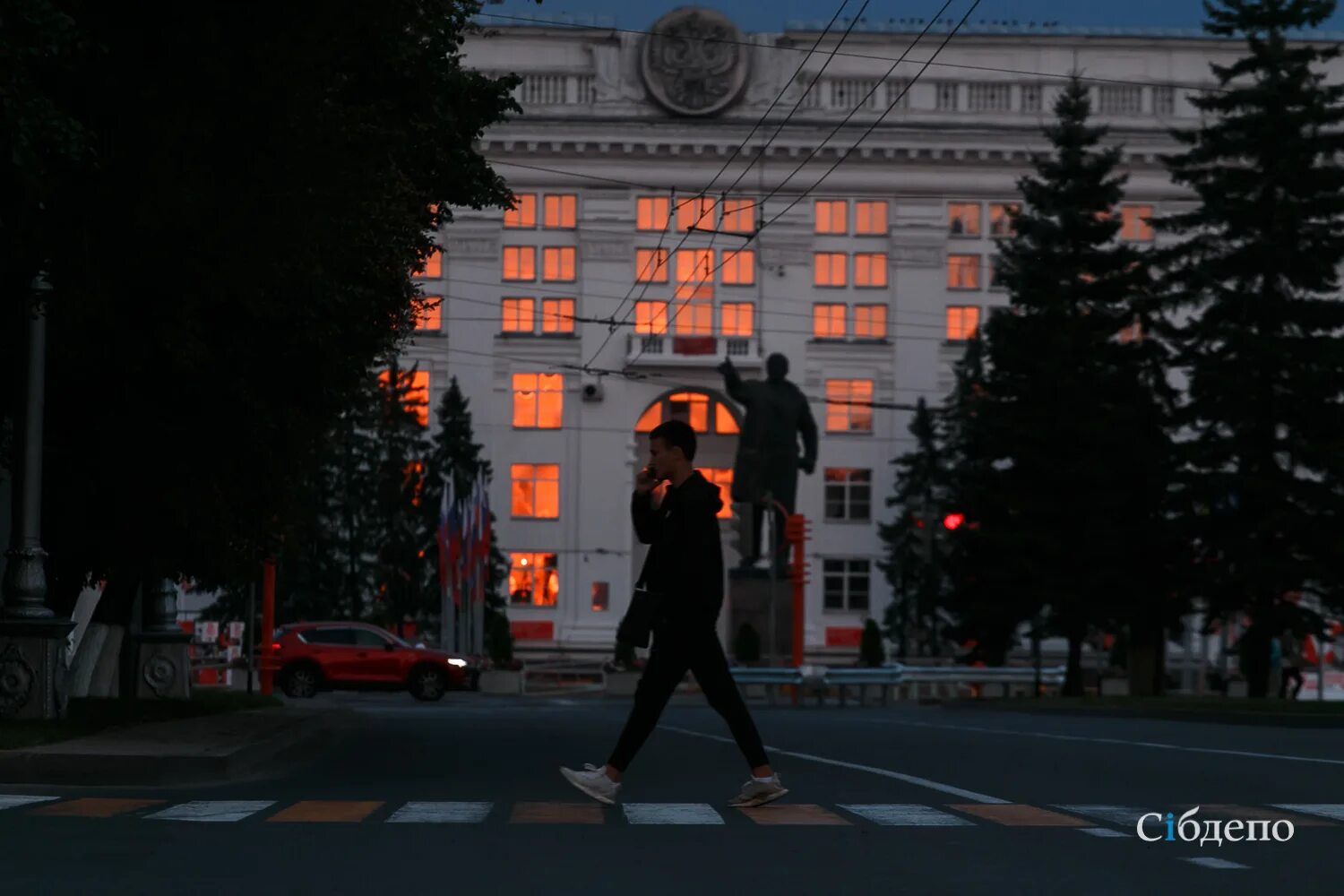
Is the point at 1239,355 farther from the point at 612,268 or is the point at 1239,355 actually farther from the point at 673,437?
the point at 612,268

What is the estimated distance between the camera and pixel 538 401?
81375 mm

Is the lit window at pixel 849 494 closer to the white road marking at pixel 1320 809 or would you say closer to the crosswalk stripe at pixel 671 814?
the white road marking at pixel 1320 809

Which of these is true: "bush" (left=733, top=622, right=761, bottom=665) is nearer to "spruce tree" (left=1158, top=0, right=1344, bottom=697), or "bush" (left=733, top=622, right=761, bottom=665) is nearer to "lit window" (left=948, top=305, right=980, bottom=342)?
"spruce tree" (left=1158, top=0, right=1344, bottom=697)

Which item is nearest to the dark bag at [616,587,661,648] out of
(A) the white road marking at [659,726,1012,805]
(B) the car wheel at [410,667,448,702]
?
(A) the white road marking at [659,726,1012,805]

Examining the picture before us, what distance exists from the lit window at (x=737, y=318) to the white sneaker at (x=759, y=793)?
7043 cm

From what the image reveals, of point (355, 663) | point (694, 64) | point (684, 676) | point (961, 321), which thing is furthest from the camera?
point (961, 321)

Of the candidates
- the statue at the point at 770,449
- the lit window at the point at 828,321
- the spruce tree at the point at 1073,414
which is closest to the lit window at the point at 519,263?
the lit window at the point at 828,321

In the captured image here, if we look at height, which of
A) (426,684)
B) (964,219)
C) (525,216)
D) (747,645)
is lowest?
(426,684)

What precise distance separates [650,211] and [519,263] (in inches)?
210

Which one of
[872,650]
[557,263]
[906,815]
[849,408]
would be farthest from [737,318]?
[906,815]

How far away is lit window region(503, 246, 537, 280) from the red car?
116ft

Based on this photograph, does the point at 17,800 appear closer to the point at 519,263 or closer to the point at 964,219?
the point at 519,263

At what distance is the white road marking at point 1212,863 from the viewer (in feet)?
26.1

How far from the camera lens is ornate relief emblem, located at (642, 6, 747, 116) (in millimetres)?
77000
